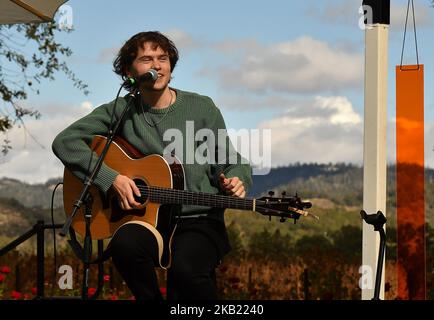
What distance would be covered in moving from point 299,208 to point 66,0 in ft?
8.10

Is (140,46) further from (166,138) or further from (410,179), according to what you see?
(410,179)

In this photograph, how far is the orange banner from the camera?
5305 mm

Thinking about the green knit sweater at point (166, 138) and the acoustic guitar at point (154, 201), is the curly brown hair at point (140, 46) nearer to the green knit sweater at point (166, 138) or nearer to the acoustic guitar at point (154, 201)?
the green knit sweater at point (166, 138)

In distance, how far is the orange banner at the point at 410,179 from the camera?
5305mm

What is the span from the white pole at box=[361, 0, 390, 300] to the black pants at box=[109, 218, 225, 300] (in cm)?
106

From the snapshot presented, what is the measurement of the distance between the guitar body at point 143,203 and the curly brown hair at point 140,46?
1.38 feet

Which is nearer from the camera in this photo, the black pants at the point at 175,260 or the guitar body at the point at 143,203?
the black pants at the point at 175,260

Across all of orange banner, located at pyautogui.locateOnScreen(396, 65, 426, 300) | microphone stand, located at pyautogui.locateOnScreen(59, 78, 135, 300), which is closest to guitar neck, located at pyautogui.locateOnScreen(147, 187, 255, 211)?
microphone stand, located at pyautogui.locateOnScreen(59, 78, 135, 300)

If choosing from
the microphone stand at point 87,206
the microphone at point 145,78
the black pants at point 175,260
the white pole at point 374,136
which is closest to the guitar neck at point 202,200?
the black pants at point 175,260

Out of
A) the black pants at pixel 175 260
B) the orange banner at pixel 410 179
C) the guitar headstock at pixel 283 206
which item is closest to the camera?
the black pants at pixel 175 260

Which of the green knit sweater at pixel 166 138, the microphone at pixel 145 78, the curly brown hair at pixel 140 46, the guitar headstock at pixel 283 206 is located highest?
the curly brown hair at pixel 140 46
